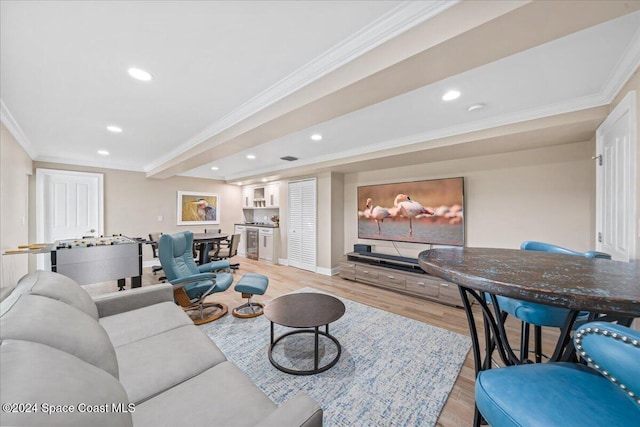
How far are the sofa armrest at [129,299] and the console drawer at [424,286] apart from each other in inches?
124

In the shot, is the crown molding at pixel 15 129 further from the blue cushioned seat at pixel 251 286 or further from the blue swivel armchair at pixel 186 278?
the blue cushioned seat at pixel 251 286

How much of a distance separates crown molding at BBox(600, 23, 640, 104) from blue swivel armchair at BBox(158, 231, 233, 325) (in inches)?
149

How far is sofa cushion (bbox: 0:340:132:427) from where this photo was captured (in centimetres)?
54

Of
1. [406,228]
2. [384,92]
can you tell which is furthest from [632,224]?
[406,228]

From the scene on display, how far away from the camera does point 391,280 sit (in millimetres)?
3854

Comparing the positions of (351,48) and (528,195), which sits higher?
(351,48)

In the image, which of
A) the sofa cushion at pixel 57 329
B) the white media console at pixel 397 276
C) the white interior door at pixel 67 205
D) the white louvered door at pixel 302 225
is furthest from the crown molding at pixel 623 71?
the white interior door at pixel 67 205

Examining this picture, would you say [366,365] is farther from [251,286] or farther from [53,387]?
[53,387]

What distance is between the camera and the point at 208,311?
10.1 feet

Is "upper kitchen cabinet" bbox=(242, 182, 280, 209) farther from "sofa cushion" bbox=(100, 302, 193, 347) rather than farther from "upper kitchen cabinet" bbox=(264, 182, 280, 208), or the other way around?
"sofa cushion" bbox=(100, 302, 193, 347)

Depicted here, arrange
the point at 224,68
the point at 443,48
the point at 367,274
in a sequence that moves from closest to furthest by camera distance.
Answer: the point at 443,48
the point at 224,68
the point at 367,274

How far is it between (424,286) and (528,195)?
1.85 m

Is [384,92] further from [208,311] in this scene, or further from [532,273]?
[208,311]

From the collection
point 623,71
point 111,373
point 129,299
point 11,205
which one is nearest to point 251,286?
point 129,299
